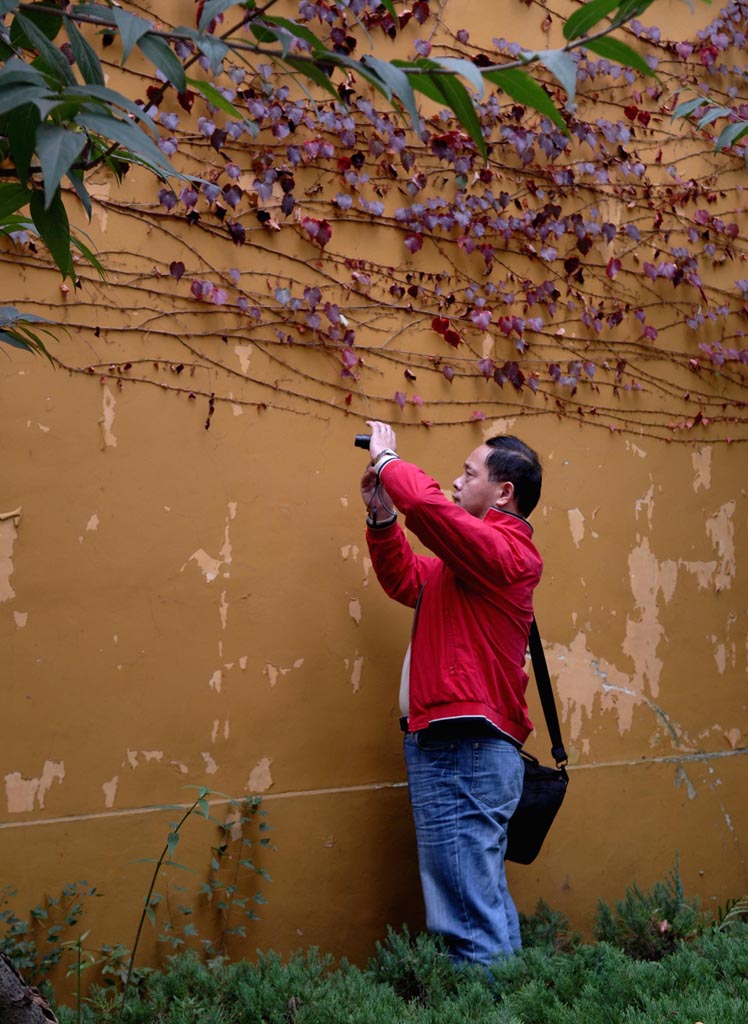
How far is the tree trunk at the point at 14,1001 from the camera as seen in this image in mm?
1940

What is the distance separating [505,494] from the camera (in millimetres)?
3469

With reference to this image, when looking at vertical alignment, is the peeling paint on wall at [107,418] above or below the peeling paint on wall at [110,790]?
above

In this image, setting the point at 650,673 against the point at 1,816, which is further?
the point at 650,673

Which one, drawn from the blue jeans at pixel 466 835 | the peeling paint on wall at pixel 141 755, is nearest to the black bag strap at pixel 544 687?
the blue jeans at pixel 466 835

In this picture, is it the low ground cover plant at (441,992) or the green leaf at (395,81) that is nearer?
the green leaf at (395,81)

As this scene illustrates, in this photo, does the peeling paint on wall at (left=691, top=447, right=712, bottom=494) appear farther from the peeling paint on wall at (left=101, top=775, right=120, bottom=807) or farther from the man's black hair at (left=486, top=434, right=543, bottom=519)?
the peeling paint on wall at (left=101, top=775, right=120, bottom=807)

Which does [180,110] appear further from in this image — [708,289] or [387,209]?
[708,289]

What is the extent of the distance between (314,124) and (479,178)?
74 cm

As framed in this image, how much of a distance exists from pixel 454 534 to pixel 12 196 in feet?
6.16

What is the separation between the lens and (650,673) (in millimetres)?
4508

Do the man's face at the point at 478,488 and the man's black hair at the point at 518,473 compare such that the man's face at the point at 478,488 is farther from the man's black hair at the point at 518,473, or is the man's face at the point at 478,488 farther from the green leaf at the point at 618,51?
the green leaf at the point at 618,51

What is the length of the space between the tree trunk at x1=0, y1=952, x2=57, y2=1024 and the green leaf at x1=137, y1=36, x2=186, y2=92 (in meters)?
1.52

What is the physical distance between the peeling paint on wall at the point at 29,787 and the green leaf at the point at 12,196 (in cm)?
218

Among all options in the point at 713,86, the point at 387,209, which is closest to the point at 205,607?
the point at 387,209
